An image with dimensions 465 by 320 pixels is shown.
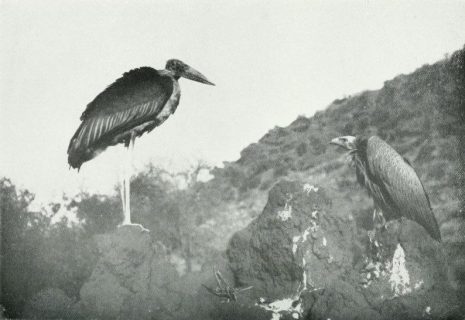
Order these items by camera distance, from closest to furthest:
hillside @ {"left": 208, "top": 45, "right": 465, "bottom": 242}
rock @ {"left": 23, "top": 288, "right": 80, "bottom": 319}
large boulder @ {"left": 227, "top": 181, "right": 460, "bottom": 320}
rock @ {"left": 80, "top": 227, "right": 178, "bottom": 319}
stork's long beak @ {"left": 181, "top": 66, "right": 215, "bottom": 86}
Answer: large boulder @ {"left": 227, "top": 181, "right": 460, "bottom": 320}
rock @ {"left": 80, "top": 227, "right": 178, "bottom": 319}
rock @ {"left": 23, "top": 288, "right": 80, "bottom": 319}
hillside @ {"left": 208, "top": 45, "right": 465, "bottom": 242}
stork's long beak @ {"left": 181, "top": 66, "right": 215, "bottom": 86}

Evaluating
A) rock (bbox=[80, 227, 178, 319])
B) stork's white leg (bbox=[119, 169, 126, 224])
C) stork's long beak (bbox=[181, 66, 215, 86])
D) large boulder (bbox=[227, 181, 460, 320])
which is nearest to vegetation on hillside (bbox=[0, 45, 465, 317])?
stork's white leg (bbox=[119, 169, 126, 224])

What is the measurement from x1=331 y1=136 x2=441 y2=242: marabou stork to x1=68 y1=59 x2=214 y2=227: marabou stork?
315 centimetres

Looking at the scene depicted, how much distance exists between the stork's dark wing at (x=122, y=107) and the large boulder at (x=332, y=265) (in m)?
2.32

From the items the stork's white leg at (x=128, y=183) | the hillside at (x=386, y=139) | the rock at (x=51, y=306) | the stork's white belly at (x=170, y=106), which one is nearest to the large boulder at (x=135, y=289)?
the rock at (x=51, y=306)

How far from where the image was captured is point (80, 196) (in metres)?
8.30

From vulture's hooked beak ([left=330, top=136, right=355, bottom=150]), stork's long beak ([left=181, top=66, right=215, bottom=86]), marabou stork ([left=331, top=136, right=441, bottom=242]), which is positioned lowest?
marabou stork ([left=331, top=136, right=441, bottom=242])

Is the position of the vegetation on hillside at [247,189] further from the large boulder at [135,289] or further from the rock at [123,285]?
the rock at [123,285]

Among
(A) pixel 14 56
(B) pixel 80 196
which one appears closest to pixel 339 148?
(B) pixel 80 196

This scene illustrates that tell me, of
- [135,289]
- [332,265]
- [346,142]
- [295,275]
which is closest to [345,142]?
[346,142]

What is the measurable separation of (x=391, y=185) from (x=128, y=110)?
419cm

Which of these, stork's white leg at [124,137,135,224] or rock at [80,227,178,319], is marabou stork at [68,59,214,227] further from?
rock at [80,227,178,319]

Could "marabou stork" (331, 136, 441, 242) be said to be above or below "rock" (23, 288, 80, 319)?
above

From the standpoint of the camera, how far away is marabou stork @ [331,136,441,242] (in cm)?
733

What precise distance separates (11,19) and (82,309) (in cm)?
517
